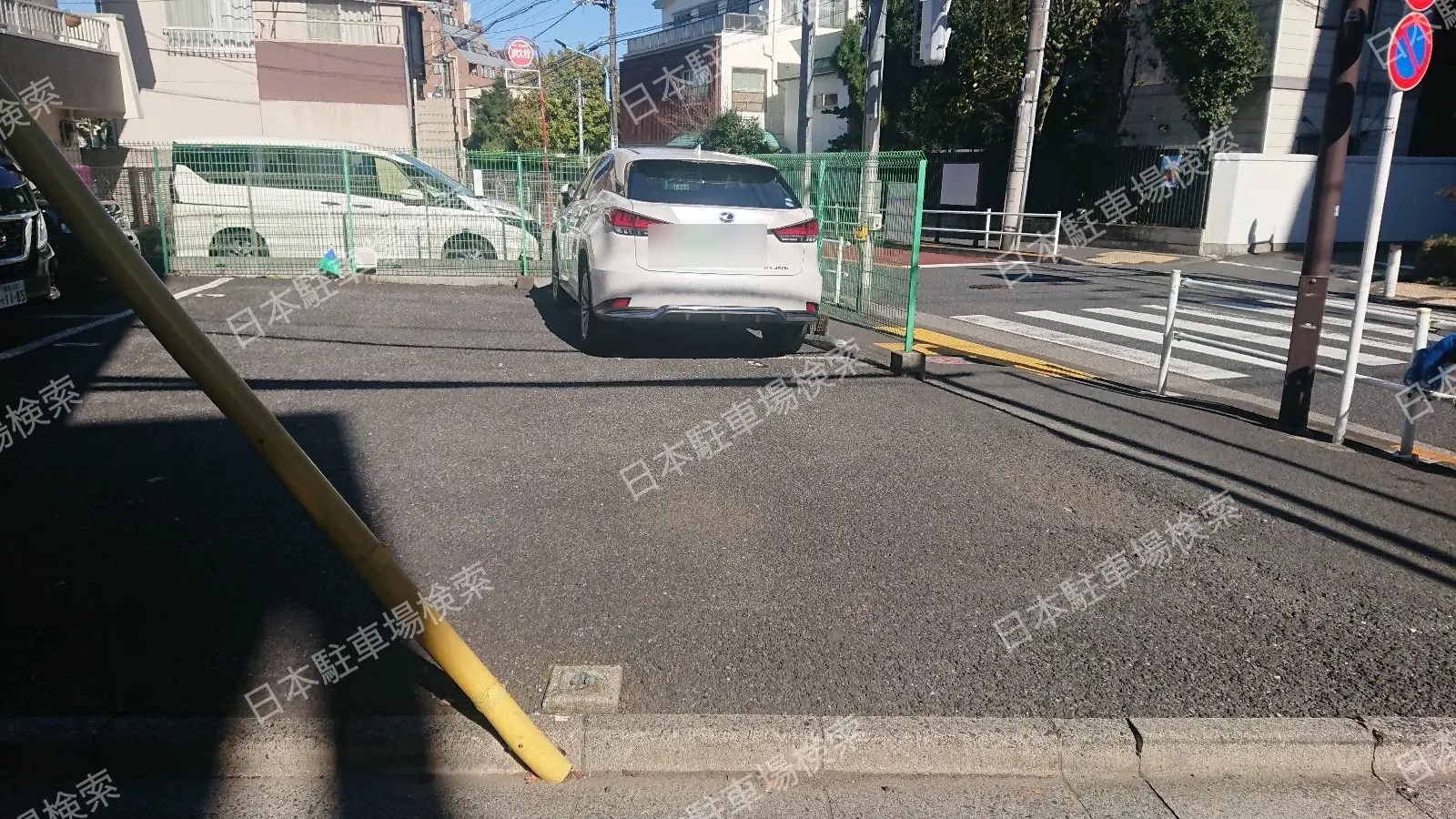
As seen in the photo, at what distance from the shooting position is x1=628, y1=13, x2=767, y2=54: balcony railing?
5147 centimetres

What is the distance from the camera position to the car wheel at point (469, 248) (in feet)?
46.5

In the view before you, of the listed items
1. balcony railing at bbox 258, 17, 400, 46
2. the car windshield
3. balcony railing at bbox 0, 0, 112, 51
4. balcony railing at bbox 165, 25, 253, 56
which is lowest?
the car windshield

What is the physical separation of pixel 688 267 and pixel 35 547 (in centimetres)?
509

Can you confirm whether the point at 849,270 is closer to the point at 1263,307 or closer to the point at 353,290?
the point at 353,290

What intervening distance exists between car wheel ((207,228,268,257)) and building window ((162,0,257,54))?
1741 cm

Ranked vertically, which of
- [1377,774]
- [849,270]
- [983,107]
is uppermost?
[983,107]

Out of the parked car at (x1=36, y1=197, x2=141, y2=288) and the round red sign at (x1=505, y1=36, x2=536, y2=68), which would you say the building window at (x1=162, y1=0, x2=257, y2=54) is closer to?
the parked car at (x1=36, y1=197, x2=141, y2=288)

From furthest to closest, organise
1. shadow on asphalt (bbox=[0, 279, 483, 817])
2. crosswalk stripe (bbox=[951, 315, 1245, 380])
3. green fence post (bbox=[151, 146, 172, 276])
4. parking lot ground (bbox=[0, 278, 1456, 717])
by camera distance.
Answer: green fence post (bbox=[151, 146, 172, 276]) → crosswalk stripe (bbox=[951, 315, 1245, 380]) → parking lot ground (bbox=[0, 278, 1456, 717]) → shadow on asphalt (bbox=[0, 279, 483, 817])

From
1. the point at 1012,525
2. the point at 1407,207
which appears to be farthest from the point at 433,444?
the point at 1407,207

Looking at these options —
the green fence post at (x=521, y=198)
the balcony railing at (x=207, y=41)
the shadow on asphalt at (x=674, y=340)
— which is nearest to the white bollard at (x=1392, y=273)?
the shadow on asphalt at (x=674, y=340)

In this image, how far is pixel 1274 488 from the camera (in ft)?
20.3

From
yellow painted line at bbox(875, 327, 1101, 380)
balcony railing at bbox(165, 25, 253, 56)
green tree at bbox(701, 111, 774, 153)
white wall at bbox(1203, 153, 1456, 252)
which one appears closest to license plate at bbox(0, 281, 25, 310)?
yellow painted line at bbox(875, 327, 1101, 380)

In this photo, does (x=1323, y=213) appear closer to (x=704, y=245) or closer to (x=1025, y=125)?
(x=704, y=245)

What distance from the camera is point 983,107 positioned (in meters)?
28.2
